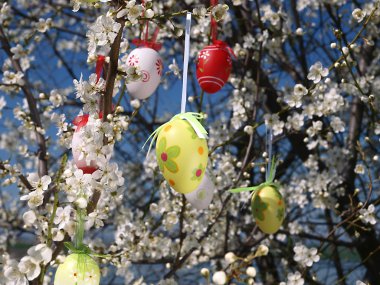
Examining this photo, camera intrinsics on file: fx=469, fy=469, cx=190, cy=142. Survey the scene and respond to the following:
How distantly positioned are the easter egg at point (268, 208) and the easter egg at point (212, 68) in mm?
507

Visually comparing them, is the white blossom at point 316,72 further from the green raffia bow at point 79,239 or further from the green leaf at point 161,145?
the green raffia bow at point 79,239

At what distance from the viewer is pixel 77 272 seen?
4.48ft

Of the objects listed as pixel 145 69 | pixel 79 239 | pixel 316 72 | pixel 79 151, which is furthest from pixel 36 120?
pixel 316 72

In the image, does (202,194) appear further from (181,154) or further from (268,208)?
(181,154)

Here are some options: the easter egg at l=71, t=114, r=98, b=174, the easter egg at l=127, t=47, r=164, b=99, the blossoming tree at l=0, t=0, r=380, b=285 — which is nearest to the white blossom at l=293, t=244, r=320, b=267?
the blossoming tree at l=0, t=0, r=380, b=285

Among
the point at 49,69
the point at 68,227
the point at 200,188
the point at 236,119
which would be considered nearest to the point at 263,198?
the point at 200,188

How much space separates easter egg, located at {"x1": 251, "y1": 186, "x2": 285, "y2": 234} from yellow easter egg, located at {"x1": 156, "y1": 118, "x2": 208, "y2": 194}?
580 millimetres

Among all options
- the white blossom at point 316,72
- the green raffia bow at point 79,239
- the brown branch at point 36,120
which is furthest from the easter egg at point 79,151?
the white blossom at point 316,72

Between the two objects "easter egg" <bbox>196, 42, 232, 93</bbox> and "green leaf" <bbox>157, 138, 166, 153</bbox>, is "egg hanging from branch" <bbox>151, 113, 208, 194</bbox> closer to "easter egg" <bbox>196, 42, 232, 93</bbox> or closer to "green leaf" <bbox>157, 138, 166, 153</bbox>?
"green leaf" <bbox>157, 138, 166, 153</bbox>

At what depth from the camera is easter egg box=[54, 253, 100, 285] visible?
4.46 feet

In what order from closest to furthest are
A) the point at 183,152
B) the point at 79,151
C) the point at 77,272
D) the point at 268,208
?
the point at 77,272 → the point at 183,152 → the point at 79,151 → the point at 268,208

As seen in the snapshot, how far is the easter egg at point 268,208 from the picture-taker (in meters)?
2.02

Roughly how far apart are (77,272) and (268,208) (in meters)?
0.93

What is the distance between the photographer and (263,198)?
2.02 meters
